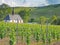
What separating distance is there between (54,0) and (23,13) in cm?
4995

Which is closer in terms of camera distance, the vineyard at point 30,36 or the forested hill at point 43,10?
the forested hill at point 43,10

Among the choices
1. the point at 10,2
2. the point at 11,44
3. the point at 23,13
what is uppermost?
the point at 10,2

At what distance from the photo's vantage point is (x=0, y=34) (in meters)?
17.1

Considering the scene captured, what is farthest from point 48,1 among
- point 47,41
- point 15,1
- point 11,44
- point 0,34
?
point 0,34

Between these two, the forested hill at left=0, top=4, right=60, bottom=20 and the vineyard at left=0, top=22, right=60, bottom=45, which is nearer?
the forested hill at left=0, top=4, right=60, bottom=20

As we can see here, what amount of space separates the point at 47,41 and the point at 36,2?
897cm

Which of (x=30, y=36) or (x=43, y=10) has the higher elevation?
(x=43, y=10)

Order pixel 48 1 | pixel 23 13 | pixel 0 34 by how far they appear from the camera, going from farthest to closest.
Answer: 1. pixel 23 13
2. pixel 0 34
3. pixel 48 1

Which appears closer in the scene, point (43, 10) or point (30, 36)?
point (30, 36)

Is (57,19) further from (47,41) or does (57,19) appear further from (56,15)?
(47,41)

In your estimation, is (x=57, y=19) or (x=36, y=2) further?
(x=57, y=19)

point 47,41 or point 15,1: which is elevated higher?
point 15,1

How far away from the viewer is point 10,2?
670cm

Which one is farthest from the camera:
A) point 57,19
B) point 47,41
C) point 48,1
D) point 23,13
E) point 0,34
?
point 23,13
